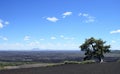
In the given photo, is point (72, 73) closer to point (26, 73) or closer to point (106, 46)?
point (26, 73)

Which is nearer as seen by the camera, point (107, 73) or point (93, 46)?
point (107, 73)

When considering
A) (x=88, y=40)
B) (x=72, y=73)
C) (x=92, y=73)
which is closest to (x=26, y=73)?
(x=72, y=73)

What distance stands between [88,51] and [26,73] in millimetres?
51039

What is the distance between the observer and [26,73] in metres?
18.7

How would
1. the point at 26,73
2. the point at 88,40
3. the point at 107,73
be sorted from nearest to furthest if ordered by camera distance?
the point at 26,73, the point at 107,73, the point at 88,40

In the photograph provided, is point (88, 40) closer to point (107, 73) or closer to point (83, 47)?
point (83, 47)

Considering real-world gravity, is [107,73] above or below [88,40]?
below

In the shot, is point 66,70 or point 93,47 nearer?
point 66,70

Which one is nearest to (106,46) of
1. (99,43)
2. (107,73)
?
(99,43)

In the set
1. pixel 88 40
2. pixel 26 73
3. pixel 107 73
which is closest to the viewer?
pixel 26 73

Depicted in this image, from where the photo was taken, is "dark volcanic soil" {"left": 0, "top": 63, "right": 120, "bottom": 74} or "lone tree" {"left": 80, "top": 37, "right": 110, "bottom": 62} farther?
"lone tree" {"left": 80, "top": 37, "right": 110, "bottom": 62}

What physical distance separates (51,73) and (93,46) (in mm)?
50575

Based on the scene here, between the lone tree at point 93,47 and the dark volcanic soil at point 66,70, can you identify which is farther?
the lone tree at point 93,47

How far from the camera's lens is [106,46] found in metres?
69.9
